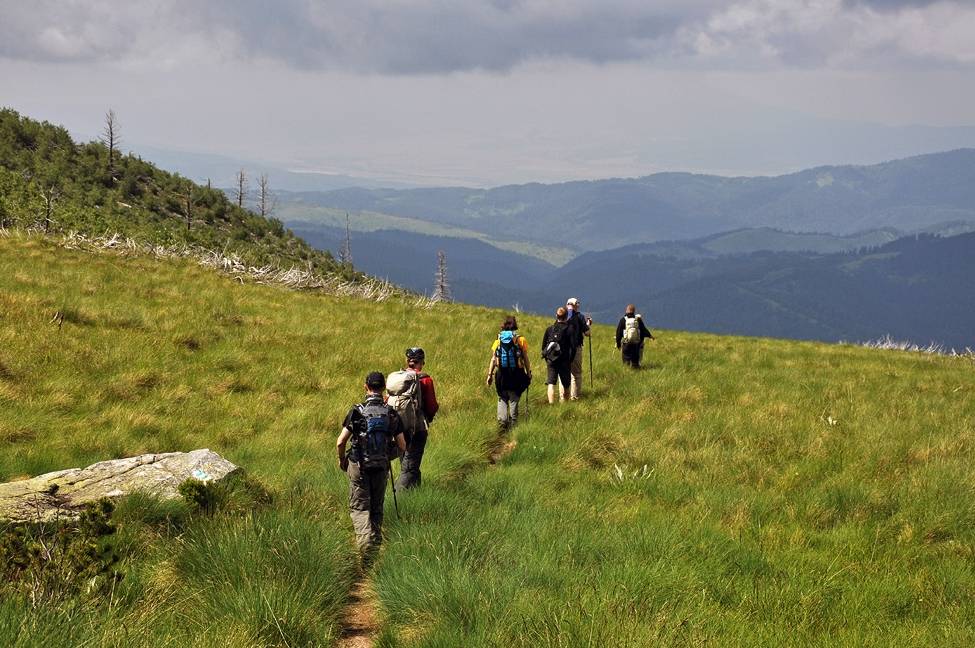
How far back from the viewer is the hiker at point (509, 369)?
11906 mm

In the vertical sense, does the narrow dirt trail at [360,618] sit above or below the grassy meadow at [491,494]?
below

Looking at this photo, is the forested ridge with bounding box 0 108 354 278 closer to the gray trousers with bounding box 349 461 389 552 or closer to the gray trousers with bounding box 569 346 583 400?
the gray trousers with bounding box 569 346 583 400

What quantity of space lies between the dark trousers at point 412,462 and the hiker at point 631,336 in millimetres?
10602

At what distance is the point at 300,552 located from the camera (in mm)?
5277

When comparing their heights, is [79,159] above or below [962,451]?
above

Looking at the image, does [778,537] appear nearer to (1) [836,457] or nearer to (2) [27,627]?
(1) [836,457]

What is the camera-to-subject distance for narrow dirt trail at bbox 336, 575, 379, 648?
15.5ft

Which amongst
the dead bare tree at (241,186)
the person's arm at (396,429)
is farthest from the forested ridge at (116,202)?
the person's arm at (396,429)

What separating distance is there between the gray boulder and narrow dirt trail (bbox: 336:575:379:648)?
6.77ft

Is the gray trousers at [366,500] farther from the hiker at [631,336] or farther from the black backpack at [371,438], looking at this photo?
the hiker at [631,336]

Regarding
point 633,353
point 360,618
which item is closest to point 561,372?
point 633,353

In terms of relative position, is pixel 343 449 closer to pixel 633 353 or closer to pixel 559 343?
pixel 559 343

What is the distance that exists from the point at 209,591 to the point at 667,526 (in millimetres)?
4602

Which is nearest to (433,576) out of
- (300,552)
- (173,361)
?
(300,552)
